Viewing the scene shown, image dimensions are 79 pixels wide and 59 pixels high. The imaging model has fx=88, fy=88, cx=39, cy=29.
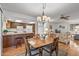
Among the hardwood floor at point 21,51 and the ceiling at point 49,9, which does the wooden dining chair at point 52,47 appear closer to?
the hardwood floor at point 21,51

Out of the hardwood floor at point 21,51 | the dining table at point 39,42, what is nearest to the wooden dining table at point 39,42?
the dining table at point 39,42

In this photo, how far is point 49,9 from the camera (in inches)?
61.0

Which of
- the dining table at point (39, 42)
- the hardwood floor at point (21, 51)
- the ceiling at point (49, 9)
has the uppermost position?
the ceiling at point (49, 9)

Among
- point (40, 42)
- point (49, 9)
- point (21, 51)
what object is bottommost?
point (21, 51)

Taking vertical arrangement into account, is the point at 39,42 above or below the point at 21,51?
above

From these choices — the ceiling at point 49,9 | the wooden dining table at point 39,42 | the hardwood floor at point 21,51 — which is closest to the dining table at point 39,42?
the wooden dining table at point 39,42

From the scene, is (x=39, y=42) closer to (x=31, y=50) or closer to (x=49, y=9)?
(x=31, y=50)

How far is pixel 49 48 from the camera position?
1.63 meters

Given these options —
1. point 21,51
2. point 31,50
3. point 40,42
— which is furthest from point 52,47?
point 21,51

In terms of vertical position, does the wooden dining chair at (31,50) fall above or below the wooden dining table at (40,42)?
below

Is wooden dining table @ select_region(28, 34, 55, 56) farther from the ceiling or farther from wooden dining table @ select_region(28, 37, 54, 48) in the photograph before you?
the ceiling

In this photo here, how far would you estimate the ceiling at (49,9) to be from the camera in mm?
1513

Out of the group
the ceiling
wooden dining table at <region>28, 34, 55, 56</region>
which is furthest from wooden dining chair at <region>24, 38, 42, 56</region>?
the ceiling

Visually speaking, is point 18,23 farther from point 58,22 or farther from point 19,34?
point 58,22
